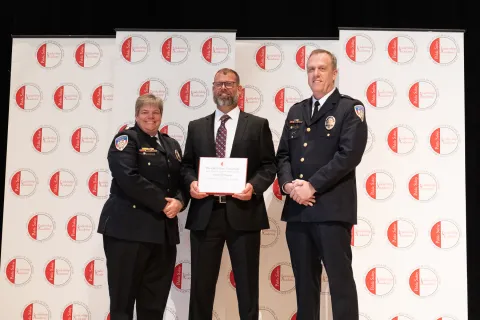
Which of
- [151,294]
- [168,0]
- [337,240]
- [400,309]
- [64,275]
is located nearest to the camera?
[337,240]

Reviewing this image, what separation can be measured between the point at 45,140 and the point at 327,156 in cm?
245

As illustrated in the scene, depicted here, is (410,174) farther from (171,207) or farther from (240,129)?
(171,207)

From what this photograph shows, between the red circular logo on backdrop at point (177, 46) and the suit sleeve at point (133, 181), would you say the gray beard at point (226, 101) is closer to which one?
the suit sleeve at point (133, 181)

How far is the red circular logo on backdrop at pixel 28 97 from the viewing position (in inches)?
167

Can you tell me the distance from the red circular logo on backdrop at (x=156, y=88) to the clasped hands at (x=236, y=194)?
3.56 ft

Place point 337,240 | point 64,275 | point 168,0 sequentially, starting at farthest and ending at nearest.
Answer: point 168,0 < point 64,275 < point 337,240

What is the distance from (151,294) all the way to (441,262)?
2182 millimetres

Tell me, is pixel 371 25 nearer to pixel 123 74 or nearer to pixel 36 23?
pixel 123 74

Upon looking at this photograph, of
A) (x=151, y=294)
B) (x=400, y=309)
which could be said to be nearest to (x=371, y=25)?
(x=400, y=309)

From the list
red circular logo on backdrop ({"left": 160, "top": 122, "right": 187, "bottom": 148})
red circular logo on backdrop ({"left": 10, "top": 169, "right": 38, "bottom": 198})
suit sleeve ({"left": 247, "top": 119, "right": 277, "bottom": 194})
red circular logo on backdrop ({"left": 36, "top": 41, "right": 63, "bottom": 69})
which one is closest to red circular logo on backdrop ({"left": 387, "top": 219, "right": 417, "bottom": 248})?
suit sleeve ({"left": 247, "top": 119, "right": 277, "bottom": 194})

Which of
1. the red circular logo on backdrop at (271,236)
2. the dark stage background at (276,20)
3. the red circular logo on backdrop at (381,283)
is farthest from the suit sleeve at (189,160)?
the red circular logo on backdrop at (381,283)

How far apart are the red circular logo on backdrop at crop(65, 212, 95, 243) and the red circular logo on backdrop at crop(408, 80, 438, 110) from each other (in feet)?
9.03

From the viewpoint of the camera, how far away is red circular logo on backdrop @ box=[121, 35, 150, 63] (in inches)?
161

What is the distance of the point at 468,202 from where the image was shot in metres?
4.27
